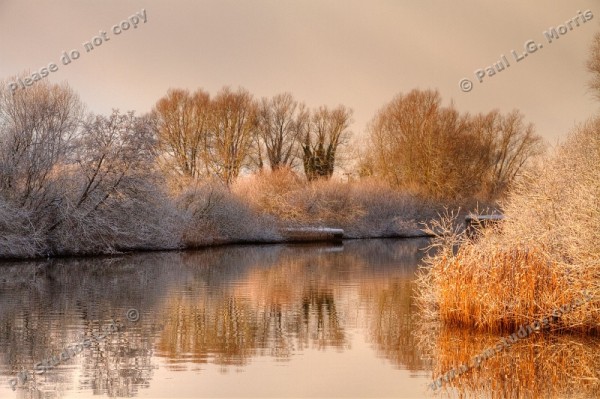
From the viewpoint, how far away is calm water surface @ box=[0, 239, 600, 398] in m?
9.48

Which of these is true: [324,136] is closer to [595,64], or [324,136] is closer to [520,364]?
[595,64]

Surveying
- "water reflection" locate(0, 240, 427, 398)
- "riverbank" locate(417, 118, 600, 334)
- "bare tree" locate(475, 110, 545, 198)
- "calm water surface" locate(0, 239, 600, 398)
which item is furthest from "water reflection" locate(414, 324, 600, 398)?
"bare tree" locate(475, 110, 545, 198)

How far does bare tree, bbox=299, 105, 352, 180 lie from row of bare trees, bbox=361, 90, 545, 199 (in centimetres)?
201

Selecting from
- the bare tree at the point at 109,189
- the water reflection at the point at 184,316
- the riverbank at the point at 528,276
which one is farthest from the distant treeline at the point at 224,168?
the riverbank at the point at 528,276

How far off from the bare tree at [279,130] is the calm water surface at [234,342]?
3257 cm

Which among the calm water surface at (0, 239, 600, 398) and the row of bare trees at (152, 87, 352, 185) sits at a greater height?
the row of bare trees at (152, 87, 352, 185)

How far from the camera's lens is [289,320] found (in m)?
14.6

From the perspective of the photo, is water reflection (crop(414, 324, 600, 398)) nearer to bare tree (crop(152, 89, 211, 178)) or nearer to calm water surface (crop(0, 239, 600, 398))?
calm water surface (crop(0, 239, 600, 398))

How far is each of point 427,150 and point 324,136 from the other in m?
6.95

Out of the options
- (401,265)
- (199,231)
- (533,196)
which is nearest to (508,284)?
(533,196)

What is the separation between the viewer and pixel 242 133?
173 ft

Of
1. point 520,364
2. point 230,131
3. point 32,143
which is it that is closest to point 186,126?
point 230,131

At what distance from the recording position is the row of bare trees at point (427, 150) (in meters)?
52.9

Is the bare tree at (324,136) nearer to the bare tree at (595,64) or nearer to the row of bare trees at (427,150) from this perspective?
the row of bare trees at (427,150)
